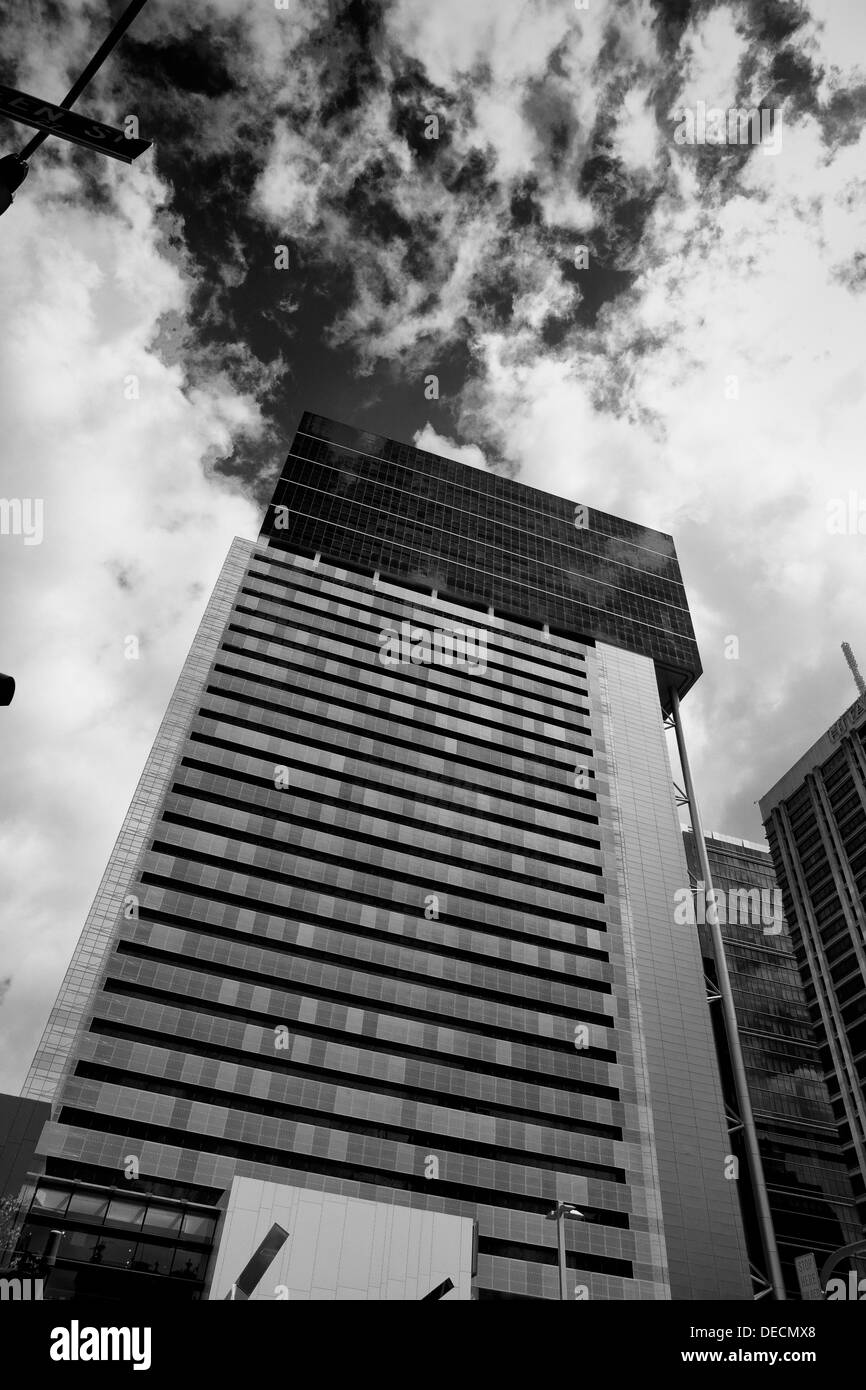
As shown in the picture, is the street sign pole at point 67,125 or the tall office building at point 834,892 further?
the tall office building at point 834,892

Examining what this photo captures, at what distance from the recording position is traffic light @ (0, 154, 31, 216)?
5910 mm

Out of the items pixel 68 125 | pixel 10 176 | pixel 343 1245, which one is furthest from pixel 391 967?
pixel 10 176

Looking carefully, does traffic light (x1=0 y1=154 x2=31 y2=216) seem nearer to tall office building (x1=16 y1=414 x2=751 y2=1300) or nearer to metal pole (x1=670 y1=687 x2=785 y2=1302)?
tall office building (x1=16 y1=414 x2=751 y2=1300)

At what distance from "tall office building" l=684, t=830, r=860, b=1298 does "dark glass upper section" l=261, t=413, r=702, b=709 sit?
28350mm

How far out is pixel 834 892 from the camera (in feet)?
375

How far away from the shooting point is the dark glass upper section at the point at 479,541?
87375 mm

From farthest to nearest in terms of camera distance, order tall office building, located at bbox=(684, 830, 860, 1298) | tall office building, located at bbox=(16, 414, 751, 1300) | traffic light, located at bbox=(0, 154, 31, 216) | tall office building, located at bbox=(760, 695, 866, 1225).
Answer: tall office building, located at bbox=(760, 695, 866, 1225), tall office building, located at bbox=(684, 830, 860, 1298), tall office building, located at bbox=(16, 414, 751, 1300), traffic light, located at bbox=(0, 154, 31, 216)

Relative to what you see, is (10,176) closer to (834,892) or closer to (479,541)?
(479,541)

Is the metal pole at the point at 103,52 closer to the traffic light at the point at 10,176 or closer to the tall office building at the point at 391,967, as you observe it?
the traffic light at the point at 10,176

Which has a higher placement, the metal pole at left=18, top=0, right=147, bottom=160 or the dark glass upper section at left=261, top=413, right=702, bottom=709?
the dark glass upper section at left=261, top=413, right=702, bottom=709

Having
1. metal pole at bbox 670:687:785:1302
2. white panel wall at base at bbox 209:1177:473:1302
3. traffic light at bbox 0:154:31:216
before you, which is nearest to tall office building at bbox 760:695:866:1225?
metal pole at bbox 670:687:785:1302

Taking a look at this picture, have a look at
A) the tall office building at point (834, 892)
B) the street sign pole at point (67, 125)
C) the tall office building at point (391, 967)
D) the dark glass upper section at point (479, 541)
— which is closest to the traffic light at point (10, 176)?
the street sign pole at point (67, 125)

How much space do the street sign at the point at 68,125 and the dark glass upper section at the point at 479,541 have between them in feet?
258
